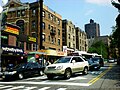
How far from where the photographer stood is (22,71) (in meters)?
20.5

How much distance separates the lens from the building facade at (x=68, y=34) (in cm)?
7006

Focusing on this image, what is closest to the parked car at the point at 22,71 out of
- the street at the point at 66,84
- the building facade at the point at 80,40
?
the street at the point at 66,84

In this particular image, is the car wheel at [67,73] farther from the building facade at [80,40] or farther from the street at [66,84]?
the building facade at [80,40]

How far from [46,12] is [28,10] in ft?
13.4

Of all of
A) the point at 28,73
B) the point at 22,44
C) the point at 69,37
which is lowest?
the point at 28,73

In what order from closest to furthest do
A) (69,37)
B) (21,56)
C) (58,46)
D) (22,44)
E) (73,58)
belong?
(73,58)
(21,56)
(22,44)
(58,46)
(69,37)

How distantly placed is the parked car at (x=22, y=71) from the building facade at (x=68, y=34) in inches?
1751

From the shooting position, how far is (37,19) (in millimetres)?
51281

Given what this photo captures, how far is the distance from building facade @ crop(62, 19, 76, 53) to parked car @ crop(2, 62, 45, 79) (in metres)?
44.5

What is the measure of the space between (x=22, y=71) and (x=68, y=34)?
169ft

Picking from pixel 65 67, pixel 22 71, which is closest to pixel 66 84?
pixel 65 67

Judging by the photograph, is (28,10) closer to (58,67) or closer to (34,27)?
(34,27)

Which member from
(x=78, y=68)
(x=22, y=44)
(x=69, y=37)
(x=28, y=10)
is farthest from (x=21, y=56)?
(x=69, y=37)

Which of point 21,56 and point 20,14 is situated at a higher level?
point 20,14
